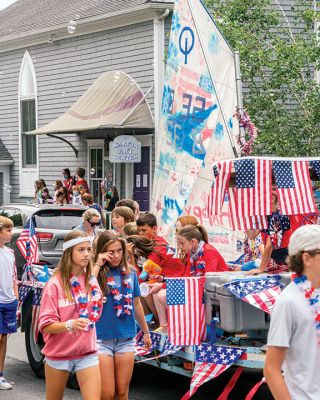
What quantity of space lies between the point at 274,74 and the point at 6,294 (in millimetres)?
12371

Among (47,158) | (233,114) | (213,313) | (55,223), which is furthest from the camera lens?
(47,158)

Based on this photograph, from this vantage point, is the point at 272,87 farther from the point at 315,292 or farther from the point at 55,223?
the point at 315,292

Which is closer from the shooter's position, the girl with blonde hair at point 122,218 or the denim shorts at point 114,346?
the denim shorts at point 114,346

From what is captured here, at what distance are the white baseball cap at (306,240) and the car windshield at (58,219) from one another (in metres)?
11.7

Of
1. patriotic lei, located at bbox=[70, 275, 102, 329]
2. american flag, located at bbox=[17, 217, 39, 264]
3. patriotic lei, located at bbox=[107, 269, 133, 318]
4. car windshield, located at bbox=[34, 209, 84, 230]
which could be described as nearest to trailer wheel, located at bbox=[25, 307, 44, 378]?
american flag, located at bbox=[17, 217, 39, 264]

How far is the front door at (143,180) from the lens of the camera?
24281mm

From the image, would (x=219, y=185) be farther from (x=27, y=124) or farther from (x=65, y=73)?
(x=27, y=124)

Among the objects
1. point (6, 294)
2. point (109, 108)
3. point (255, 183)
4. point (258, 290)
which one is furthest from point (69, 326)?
point (109, 108)

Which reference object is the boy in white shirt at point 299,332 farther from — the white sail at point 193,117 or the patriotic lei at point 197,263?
the white sail at point 193,117

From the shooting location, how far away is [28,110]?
30594 mm

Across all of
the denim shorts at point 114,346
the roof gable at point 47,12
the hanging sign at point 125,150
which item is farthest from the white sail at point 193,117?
the roof gable at point 47,12

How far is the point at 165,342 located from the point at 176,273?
86 centimetres

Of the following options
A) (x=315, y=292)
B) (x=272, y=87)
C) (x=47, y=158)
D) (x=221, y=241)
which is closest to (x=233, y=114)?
(x=221, y=241)

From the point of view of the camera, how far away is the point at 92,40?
26.4 metres
